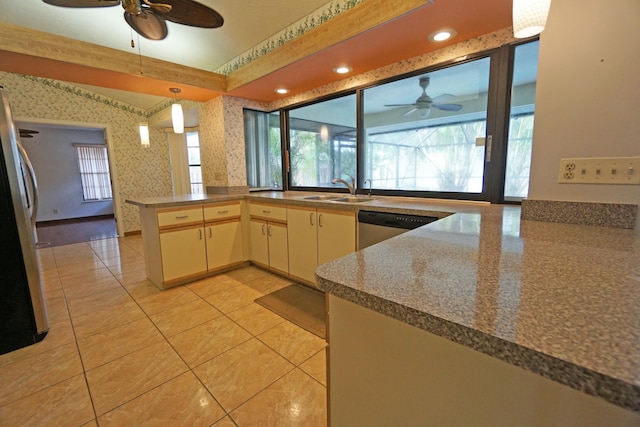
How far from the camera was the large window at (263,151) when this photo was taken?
3.78 metres

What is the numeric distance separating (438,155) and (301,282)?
1771mm

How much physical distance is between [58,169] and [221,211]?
22.9 feet

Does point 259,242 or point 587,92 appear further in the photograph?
point 259,242

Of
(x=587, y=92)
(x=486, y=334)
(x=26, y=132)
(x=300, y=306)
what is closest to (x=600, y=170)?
(x=587, y=92)

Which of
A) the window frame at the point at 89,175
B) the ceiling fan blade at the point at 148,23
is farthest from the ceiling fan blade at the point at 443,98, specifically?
the window frame at the point at 89,175

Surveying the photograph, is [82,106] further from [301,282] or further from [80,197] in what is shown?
[301,282]

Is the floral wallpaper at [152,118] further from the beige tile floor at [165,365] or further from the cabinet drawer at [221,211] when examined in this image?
the beige tile floor at [165,365]

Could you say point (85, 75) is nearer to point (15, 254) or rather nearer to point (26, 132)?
point (15, 254)

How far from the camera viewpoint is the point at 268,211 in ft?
9.81

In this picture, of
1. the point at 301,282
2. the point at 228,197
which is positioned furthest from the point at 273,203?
the point at 301,282

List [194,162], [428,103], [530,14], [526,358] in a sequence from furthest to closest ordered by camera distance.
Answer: [194,162]
[428,103]
[530,14]
[526,358]

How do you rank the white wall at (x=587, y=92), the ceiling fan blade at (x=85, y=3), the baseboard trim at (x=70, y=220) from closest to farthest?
the white wall at (x=587, y=92)
the ceiling fan blade at (x=85, y=3)
the baseboard trim at (x=70, y=220)

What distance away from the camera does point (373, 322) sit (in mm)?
631

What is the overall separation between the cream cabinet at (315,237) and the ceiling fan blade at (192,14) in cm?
156
